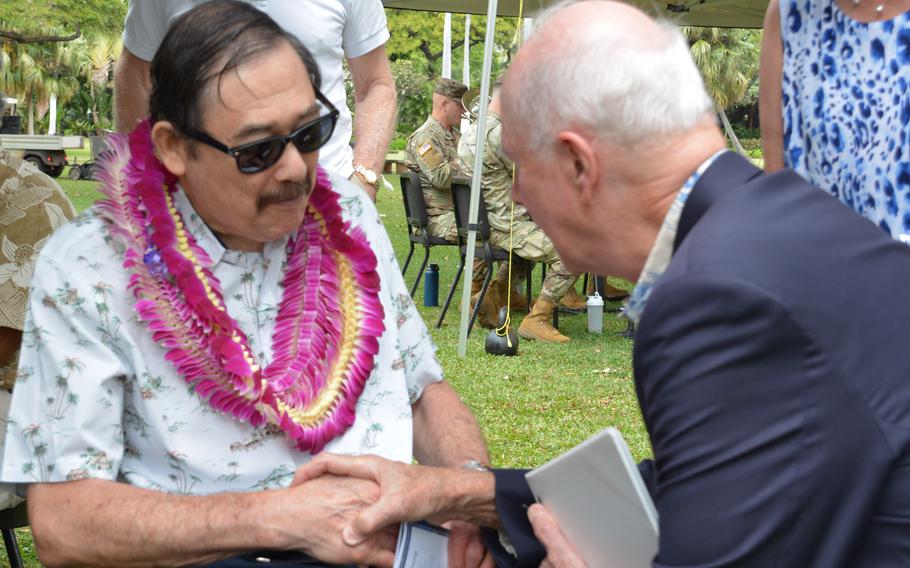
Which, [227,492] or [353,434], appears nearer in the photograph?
[227,492]

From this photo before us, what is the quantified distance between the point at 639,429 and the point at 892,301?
5.02m

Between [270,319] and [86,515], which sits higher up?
[270,319]

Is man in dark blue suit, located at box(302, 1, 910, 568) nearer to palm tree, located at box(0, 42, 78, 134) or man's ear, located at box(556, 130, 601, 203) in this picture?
man's ear, located at box(556, 130, 601, 203)

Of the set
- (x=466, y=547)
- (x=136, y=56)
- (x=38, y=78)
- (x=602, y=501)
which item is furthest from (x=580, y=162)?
(x=38, y=78)

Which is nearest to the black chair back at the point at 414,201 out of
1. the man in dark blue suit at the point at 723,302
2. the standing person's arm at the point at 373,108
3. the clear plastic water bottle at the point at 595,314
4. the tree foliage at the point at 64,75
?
the clear plastic water bottle at the point at 595,314

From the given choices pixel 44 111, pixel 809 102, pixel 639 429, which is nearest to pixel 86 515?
pixel 809 102

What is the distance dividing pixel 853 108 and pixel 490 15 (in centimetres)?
574

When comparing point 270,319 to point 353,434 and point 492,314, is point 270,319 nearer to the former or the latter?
point 353,434

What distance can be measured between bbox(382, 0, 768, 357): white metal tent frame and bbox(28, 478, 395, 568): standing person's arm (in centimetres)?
599

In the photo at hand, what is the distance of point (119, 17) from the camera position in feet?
82.7

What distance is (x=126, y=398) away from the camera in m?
2.22

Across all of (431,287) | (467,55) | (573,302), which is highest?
(467,55)

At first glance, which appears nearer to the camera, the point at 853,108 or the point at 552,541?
the point at 552,541

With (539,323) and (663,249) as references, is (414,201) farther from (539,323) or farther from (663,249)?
(663,249)
